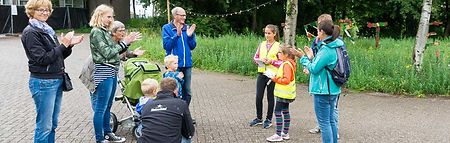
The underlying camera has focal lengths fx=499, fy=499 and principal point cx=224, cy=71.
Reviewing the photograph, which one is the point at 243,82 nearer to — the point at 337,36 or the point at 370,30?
the point at 337,36

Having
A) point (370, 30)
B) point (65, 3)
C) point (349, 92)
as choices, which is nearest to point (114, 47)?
point (349, 92)

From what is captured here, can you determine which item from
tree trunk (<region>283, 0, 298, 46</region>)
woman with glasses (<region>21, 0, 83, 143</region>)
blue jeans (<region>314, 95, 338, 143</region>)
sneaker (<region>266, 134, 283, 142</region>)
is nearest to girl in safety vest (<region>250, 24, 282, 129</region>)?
sneaker (<region>266, 134, 283, 142</region>)

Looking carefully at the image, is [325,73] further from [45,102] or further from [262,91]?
[45,102]

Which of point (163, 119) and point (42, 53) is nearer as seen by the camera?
point (163, 119)

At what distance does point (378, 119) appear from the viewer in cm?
776

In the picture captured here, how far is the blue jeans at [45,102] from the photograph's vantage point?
483cm

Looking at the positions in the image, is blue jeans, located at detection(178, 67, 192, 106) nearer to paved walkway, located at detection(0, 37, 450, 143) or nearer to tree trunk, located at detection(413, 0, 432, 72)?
paved walkway, located at detection(0, 37, 450, 143)

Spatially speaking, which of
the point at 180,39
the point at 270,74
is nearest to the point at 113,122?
the point at 180,39

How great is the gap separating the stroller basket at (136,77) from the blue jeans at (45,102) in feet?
4.24

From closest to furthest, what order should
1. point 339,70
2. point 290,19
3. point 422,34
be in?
1. point 339,70
2. point 422,34
3. point 290,19

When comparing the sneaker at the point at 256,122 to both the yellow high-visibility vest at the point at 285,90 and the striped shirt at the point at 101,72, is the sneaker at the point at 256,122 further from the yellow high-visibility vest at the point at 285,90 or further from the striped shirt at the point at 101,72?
the striped shirt at the point at 101,72

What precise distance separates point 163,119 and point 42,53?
134cm

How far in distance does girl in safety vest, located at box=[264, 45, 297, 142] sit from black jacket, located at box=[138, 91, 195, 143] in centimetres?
216

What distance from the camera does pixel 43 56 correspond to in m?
4.63
